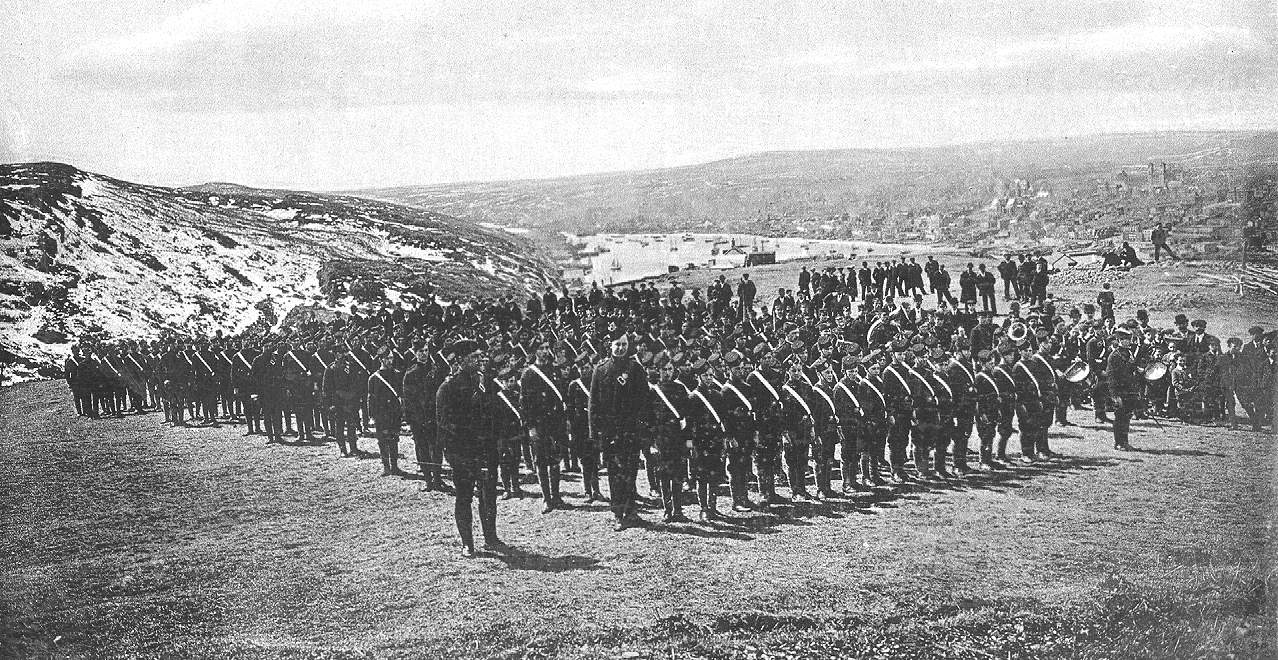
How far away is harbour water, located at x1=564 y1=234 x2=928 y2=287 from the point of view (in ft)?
198

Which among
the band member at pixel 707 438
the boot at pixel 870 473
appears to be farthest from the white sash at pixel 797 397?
the boot at pixel 870 473

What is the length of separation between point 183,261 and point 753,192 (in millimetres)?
79292

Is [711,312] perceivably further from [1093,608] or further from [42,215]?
[42,215]

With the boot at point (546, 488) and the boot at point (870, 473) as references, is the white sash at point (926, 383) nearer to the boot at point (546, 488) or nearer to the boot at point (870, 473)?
the boot at point (870, 473)

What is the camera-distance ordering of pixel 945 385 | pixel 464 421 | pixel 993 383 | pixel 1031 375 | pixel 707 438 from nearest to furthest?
1. pixel 464 421
2. pixel 707 438
3. pixel 945 385
4. pixel 993 383
5. pixel 1031 375

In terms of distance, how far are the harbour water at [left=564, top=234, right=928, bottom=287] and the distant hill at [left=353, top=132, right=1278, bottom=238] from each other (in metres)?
4.56

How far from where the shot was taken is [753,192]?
10000 centimetres

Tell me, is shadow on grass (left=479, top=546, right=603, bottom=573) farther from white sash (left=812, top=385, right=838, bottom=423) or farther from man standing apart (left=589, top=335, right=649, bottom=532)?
white sash (left=812, top=385, right=838, bottom=423)

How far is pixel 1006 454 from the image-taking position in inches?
468

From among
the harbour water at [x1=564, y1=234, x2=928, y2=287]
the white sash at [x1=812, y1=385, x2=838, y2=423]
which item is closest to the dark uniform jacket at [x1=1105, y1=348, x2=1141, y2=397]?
the white sash at [x1=812, y1=385, x2=838, y2=423]

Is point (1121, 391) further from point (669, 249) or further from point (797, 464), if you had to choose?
point (669, 249)

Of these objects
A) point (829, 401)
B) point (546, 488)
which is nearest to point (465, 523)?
point (546, 488)

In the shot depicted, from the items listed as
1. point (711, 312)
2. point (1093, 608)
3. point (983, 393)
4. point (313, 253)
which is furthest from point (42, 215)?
point (1093, 608)

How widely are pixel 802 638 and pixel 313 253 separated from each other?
91.6 ft
